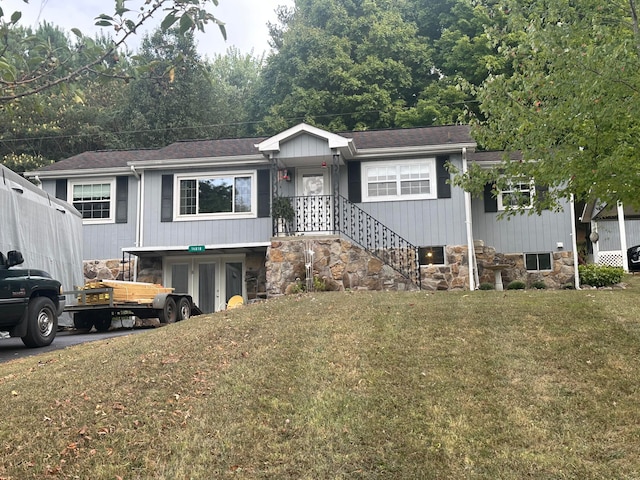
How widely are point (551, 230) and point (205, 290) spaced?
32.0ft

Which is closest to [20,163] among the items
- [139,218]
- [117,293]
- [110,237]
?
[110,237]

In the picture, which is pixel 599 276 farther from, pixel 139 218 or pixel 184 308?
pixel 139 218

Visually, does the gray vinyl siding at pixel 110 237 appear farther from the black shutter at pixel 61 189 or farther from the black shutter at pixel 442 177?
the black shutter at pixel 442 177

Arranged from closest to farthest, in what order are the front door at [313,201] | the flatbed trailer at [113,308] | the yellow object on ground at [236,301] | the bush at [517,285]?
the flatbed trailer at [113,308] → the bush at [517,285] → the yellow object on ground at [236,301] → the front door at [313,201]

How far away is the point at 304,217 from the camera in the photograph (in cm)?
1625

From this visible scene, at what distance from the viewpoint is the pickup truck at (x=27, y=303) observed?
31.9 feet

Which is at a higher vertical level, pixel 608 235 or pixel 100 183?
pixel 100 183

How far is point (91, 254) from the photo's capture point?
17.6m

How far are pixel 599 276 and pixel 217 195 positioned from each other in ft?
35.4

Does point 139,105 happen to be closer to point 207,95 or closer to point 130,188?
point 207,95

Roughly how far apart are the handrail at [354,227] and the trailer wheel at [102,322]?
4.56 m

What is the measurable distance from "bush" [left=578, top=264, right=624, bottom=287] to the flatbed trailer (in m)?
10.8

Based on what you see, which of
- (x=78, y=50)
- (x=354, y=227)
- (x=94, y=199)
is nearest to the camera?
(x=78, y=50)

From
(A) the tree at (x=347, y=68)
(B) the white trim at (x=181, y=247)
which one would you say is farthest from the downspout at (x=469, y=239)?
(A) the tree at (x=347, y=68)
